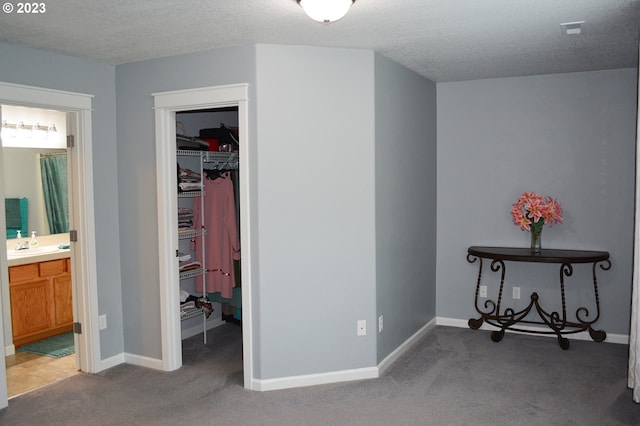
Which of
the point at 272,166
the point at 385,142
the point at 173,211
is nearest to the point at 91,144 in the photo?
the point at 173,211

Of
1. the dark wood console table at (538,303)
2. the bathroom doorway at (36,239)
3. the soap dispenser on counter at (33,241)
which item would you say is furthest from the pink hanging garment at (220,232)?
the dark wood console table at (538,303)

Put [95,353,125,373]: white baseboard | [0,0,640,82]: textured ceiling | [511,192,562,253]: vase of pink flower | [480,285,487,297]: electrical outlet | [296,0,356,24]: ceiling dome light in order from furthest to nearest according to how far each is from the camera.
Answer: [480,285,487,297]: electrical outlet < [511,192,562,253]: vase of pink flower < [95,353,125,373]: white baseboard < [0,0,640,82]: textured ceiling < [296,0,356,24]: ceiling dome light

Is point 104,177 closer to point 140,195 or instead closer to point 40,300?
point 140,195

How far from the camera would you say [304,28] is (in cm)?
320

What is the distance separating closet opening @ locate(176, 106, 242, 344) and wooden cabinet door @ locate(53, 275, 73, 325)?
116 centimetres

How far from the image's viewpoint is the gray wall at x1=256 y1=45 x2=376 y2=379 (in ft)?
11.8

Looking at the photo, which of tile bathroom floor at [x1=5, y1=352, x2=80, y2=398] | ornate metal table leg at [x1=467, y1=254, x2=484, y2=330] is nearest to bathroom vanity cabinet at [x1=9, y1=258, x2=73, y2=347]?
tile bathroom floor at [x1=5, y1=352, x2=80, y2=398]

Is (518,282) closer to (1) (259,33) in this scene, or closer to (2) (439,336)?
(2) (439,336)

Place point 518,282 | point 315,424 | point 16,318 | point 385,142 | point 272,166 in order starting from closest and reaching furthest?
point 315,424
point 272,166
point 385,142
point 16,318
point 518,282

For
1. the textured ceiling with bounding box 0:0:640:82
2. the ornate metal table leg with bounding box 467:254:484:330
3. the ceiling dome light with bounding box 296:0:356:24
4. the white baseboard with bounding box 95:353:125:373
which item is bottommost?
the white baseboard with bounding box 95:353:125:373

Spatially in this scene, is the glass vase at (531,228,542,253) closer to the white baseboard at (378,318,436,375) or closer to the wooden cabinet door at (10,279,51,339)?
the white baseboard at (378,318,436,375)

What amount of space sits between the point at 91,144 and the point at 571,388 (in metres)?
3.89

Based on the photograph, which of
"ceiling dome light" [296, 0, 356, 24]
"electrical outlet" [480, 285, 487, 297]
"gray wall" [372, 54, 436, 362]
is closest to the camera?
"ceiling dome light" [296, 0, 356, 24]

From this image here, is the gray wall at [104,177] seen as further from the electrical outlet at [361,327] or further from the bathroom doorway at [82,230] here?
the electrical outlet at [361,327]
